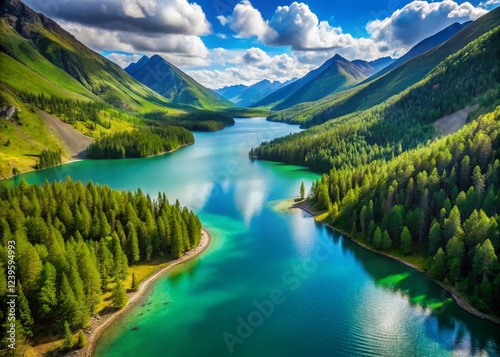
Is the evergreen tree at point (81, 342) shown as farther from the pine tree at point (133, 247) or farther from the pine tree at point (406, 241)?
the pine tree at point (406, 241)

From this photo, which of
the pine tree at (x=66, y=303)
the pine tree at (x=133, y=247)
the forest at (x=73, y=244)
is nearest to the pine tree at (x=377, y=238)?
the forest at (x=73, y=244)

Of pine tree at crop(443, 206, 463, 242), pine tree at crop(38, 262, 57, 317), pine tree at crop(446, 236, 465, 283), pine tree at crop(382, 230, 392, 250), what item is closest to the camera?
pine tree at crop(38, 262, 57, 317)

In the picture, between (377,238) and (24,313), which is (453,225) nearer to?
(377,238)

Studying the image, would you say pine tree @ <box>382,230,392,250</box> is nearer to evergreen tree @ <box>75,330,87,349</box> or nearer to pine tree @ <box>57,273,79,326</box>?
evergreen tree @ <box>75,330,87,349</box>

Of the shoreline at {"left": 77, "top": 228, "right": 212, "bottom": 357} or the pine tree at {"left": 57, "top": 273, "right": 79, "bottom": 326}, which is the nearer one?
the shoreline at {"left": 77, "top": 228, "right": 212, "bottom": 357}

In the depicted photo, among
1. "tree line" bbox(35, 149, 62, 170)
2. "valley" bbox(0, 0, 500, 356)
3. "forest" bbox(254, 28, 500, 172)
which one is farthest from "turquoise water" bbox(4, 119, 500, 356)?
"tree line" bbox(35, 149, 62, 170)
